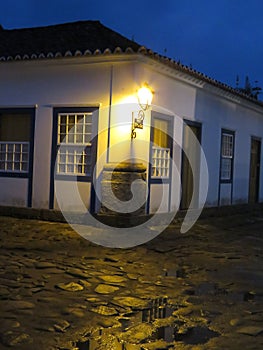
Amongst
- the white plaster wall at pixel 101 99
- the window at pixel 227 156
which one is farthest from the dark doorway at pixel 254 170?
the white plaster wall at pixel 101 99

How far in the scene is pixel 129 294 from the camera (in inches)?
216

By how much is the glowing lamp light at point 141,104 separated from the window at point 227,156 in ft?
14.4

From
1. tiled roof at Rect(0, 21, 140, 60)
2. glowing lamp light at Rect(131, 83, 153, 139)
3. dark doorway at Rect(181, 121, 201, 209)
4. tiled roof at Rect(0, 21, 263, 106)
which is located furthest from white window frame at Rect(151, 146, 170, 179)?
tiled roof at Rect(0, 21, 140, 60)

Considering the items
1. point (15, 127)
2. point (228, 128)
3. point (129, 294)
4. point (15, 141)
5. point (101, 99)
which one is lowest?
point (129, 294)

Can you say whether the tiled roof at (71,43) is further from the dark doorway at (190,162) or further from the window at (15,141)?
the window at (15,141)

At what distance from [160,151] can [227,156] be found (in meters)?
3.76

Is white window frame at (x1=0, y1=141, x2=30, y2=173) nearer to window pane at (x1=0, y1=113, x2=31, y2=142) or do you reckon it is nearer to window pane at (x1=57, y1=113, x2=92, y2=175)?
window pane at (x1=0, y1=113, x2=31, y2=142)

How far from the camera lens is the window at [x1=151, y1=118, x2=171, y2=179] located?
11.1m

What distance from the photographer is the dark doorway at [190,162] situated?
40.6 ft

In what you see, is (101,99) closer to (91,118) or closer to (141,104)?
(91,118)

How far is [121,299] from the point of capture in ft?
17.3

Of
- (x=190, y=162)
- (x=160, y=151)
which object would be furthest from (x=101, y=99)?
(x=190, y=162)

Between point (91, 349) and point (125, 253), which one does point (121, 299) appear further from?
point (125, 253)

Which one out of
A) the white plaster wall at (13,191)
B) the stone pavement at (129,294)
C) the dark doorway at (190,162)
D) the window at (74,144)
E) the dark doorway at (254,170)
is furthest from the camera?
the dark doorway at (254,170)
